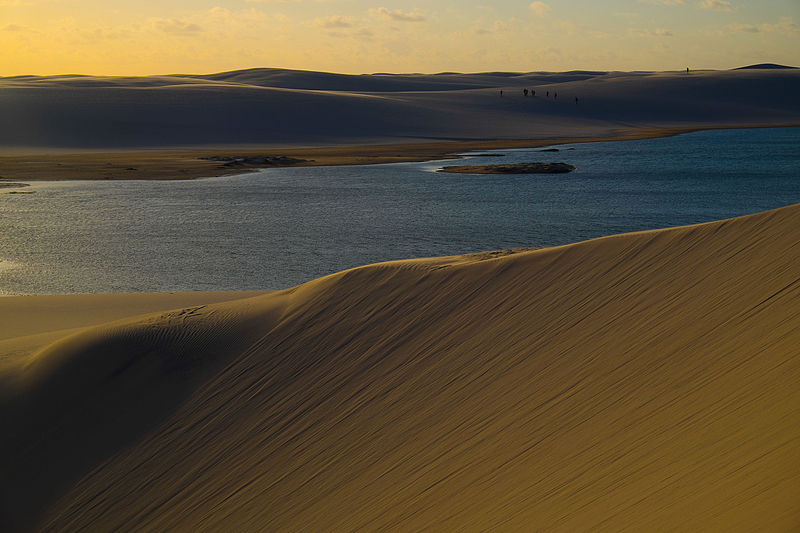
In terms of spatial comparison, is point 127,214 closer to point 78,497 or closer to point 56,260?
point 56,260

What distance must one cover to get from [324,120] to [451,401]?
69.2m

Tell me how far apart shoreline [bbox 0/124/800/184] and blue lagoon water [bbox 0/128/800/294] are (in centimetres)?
274

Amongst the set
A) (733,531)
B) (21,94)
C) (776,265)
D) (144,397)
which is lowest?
(144,397)

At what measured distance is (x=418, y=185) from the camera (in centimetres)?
3516

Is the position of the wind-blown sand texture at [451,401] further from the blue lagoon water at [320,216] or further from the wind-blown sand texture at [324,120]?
the wind-blown sand texture at [324,120]

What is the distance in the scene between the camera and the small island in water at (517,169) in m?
39.9

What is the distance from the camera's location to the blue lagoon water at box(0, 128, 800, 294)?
18141 millimetres

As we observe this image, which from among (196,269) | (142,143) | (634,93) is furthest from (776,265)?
(634,93)

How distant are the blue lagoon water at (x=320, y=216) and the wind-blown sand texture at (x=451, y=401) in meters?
7.51

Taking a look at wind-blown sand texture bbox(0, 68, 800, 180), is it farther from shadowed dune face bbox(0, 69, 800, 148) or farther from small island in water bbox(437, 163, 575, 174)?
small island in water bbox(437, 163, 575, 174)

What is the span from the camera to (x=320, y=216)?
87.6 feet

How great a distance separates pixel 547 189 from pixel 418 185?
228 inches

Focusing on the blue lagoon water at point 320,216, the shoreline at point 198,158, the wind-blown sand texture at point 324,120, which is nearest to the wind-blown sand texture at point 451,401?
the blue lagoon water at point 320,216

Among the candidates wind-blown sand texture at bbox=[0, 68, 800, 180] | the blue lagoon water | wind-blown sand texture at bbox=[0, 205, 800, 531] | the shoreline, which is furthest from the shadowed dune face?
wind-blown sand texture at bbox=[0, 205, 800, 531]
